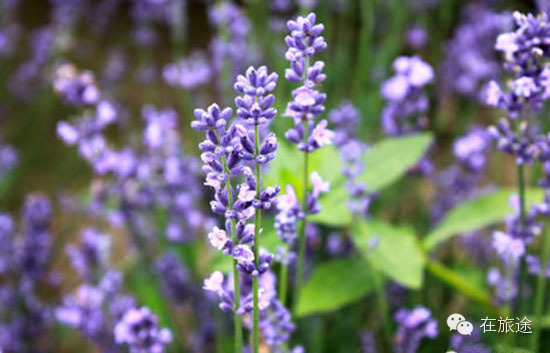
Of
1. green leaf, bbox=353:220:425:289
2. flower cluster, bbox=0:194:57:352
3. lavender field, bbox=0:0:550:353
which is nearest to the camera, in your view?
lavender field, bbox=0:0:550:353

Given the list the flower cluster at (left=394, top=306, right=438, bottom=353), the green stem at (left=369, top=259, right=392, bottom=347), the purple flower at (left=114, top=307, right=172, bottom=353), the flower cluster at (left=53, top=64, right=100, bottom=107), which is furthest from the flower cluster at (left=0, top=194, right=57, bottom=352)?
the flower cluster at (left=394, top=306, right=438, bottom=353)

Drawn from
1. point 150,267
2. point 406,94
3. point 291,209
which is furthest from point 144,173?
point 291,209

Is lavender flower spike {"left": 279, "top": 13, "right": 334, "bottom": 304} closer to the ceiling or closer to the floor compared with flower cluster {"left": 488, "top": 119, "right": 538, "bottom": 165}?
closer to the ceiling

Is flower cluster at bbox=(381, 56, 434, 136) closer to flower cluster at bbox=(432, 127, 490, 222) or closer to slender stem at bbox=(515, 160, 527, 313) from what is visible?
flower cluster at bbox=(432, 127, 490, 222)

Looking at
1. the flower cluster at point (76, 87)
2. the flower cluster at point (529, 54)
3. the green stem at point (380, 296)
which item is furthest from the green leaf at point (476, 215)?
the flower cluster at point (76, 87)

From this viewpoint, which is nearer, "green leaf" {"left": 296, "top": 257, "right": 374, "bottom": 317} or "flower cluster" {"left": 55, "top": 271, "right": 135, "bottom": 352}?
"green leaf" {"left": 296, "top": 257, "right": 374, "bottom": 317}

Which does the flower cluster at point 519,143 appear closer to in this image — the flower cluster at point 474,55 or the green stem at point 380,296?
the green stem at point 380,296
